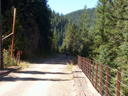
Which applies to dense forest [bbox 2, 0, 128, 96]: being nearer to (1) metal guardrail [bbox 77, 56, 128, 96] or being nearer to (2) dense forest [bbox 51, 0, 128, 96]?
(2) dense forest [bbox 51, 0, 128, 96]

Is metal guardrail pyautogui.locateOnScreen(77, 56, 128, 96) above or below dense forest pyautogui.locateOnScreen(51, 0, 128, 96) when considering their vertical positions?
below

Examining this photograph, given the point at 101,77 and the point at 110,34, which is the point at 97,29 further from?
the point at 101,77

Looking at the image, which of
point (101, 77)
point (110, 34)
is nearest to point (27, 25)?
point (110, 34)

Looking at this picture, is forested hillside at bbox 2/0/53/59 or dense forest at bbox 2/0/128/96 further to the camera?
dense forest at bbox 2/0/128/96

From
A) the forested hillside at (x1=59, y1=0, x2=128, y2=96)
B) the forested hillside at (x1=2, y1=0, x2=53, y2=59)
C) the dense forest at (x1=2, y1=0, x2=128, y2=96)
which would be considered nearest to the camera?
the forested hillside at (x1=2, y1=0, x2=53, y2=59)

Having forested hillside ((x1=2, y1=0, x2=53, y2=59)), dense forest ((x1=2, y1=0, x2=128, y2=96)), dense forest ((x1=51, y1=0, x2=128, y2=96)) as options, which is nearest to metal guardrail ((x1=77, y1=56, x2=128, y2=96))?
forested hillside ((x1=2, y1=0, x2=53, y2=59))

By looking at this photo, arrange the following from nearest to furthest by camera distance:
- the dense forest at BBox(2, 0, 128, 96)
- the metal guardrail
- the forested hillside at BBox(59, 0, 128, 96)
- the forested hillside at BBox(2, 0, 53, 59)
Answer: the metal guardrail, the forested hillside at BBox(2, 0, 53, 59), the dense forest at BBox(2, 0, 128, 96), the forested hillside at BBox(59, 0, 128, 96)

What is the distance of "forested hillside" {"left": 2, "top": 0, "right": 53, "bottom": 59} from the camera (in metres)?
27.1

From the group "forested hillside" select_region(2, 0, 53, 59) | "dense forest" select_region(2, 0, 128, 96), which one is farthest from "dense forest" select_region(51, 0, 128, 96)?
"forested hillside" select_region(2, 0, 53, 59)

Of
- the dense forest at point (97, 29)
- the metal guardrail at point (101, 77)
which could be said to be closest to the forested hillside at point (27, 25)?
the dense forest at point (97, 29)

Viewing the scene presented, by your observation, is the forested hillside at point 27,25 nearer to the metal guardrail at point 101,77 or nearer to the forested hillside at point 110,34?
the forested hillside at point 110,34

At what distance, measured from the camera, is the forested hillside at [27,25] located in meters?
27.1

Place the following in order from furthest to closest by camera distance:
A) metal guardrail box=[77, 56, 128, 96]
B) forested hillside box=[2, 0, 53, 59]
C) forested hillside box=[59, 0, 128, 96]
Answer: forested hillside box=[59, 0, 128, 96]
forested hillside box=[2, 0, 53, 59]
metal guardrail box=[77, 56, 128, 96]

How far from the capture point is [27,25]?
37844mm
